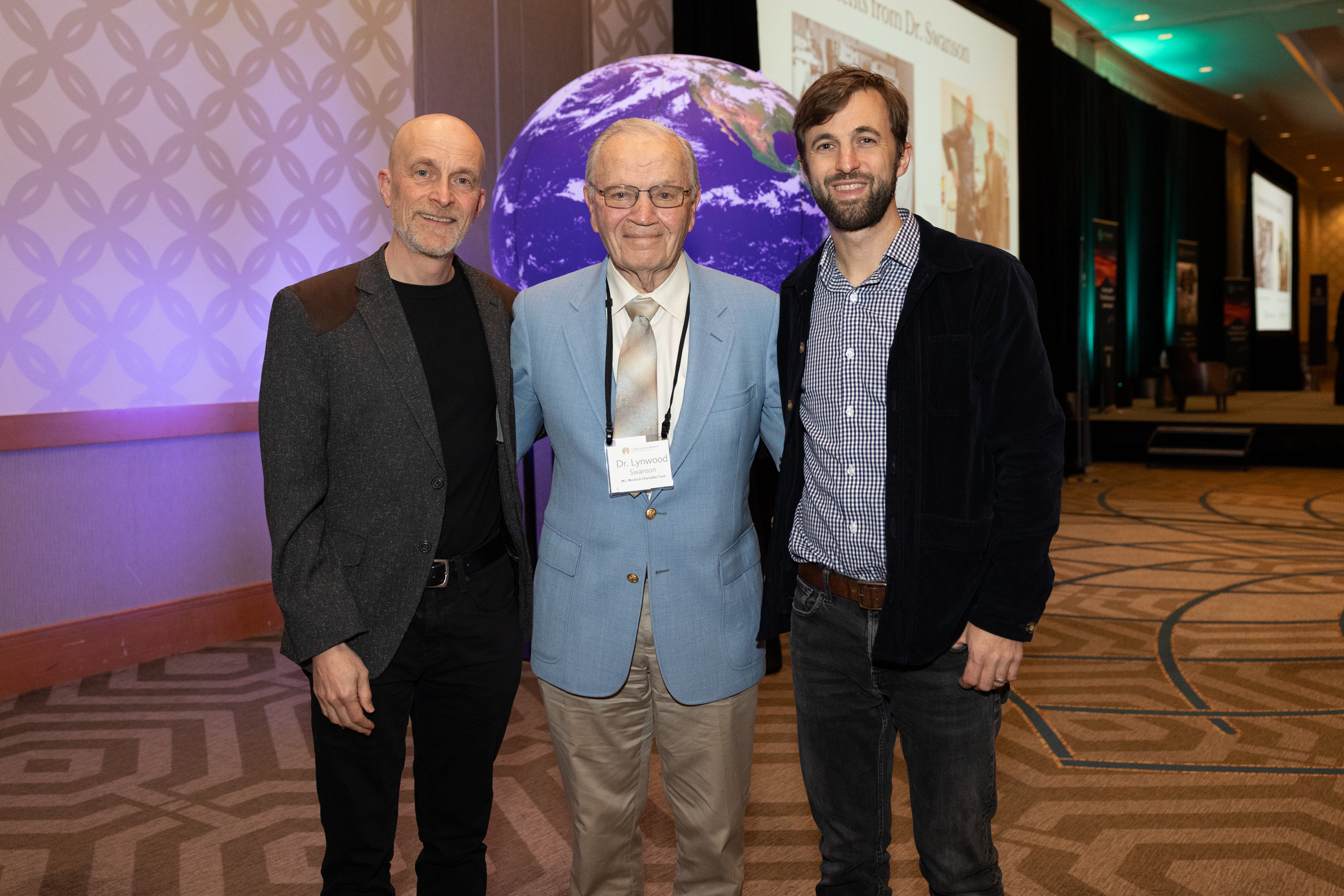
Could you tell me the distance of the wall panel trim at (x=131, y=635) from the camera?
349 cm

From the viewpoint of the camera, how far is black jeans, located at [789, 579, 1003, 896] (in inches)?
59.6

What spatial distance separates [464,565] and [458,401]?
288mm

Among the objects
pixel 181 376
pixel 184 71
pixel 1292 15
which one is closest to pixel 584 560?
pixel 181 376

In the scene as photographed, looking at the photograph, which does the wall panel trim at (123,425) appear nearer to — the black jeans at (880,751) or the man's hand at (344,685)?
the man's hand at (344,685)

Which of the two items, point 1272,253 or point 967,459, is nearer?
point 967,459

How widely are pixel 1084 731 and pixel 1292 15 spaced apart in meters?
11.2

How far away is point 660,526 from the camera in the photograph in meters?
1.61

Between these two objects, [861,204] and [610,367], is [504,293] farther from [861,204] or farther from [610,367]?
[861,204]

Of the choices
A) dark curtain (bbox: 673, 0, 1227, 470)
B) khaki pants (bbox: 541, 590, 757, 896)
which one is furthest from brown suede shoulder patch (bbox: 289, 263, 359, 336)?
dark curtain (bbox: 673, 0, 1227, 470)

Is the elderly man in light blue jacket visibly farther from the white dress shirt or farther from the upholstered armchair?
the upholstered armchair

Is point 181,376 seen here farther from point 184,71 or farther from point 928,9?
point 928,9

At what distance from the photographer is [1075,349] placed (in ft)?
35.5

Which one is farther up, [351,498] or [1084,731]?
[351,498]

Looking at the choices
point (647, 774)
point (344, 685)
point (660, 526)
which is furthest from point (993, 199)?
point (344, 685)
